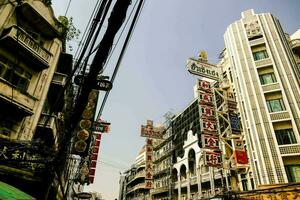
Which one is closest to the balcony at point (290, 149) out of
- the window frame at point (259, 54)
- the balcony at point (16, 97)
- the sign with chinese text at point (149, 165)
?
the window frame at point (259, 54)

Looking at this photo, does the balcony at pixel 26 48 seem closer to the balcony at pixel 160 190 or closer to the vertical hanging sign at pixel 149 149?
the vertical hanging sign at pixel 149 149

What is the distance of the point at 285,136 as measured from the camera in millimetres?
17594

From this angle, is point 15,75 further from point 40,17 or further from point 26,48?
point 40,17

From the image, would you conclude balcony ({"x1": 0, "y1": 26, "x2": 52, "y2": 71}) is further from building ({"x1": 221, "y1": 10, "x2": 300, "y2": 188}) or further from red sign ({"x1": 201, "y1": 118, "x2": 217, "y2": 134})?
building ({"x1": 221, "y1": 10, "x2": 300, "y2": 188})

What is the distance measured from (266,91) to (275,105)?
147 centimetres

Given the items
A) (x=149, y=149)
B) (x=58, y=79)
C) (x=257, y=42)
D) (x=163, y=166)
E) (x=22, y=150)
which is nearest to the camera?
(x=22, y=150)

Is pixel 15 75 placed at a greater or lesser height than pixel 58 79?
lesser

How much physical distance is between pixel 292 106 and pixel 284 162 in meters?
4.93

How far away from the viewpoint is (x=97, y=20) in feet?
14.4

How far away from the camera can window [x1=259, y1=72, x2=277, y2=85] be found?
797 inches

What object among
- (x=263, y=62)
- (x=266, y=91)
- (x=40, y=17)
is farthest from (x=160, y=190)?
(x=40, y=17)

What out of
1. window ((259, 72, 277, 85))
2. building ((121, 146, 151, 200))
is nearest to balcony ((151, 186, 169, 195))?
building ((121, 146, 151, 200))

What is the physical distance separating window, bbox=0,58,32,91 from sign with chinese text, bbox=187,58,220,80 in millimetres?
13607

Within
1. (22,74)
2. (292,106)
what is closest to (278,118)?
(292,106)
